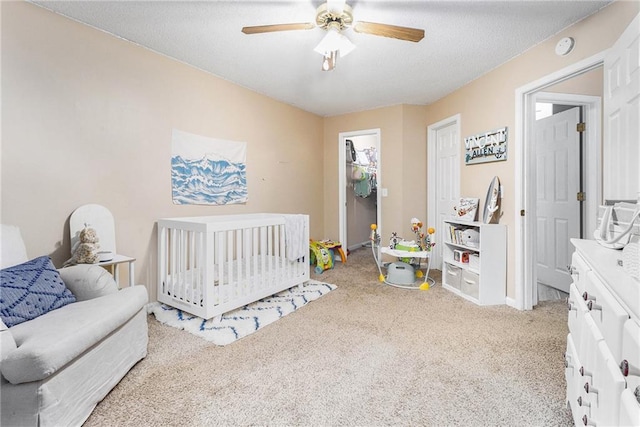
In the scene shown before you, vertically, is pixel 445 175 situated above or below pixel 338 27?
below

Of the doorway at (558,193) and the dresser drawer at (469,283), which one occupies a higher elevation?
the doorway at (558,193)

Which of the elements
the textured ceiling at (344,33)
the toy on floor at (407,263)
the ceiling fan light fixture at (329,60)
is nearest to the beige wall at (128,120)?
the textured ceiling at (344,33)

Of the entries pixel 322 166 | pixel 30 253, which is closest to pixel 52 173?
pixel 30 253

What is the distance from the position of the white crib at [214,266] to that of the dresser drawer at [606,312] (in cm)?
199

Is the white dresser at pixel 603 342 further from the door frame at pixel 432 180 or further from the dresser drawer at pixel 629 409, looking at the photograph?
the door frame at pixel 432 180

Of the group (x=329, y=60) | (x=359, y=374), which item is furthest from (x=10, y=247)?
(x=329, y=60)

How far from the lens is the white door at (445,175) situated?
346cm

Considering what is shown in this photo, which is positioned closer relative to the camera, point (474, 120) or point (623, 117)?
point (623, 117)

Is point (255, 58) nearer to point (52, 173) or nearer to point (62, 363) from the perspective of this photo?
point (52, 173)

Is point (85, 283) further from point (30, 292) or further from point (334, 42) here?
point (334, 42)

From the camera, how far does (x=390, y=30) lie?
5.53 feet

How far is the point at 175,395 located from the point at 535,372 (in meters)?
1.93

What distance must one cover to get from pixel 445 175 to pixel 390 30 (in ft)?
7.90

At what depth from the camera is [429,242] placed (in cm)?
317
